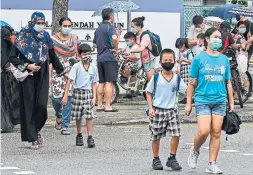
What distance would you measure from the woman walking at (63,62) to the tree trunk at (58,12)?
13.8ft

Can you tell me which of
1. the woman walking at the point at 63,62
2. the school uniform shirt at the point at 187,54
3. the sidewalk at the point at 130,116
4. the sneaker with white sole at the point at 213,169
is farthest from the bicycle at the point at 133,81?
the sneaker with white sole at the point at 213,169

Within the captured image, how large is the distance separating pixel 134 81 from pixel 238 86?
2599 millimetres

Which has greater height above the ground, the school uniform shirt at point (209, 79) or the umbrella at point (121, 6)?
the umbrella at point (121, 6)

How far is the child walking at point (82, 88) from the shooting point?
12.7m

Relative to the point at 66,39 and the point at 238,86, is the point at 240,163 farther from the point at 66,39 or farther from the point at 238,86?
the point at 238,86

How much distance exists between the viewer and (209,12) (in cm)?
2955

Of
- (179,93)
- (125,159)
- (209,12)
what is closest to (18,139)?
(125,159)

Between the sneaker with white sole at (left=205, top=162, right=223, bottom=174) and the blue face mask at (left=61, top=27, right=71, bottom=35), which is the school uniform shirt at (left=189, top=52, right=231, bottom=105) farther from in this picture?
the blue face mask at (left=61, top=27, right=71, bottom=35)

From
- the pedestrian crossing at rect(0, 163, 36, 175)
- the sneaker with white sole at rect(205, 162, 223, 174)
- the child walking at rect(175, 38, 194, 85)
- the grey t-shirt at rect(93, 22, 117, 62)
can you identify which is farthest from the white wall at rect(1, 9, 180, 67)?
the sneaker with white sole at rect(205, 162, 223, 174)

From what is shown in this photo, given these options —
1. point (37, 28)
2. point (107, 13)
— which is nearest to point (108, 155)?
point (37, 28)

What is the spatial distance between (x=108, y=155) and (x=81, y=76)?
156 cm

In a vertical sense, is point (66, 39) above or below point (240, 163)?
above

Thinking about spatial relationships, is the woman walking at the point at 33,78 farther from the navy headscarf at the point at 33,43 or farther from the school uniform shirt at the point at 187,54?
the school uniform shirt at the point at 187,54

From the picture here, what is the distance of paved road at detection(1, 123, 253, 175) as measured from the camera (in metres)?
10.4
